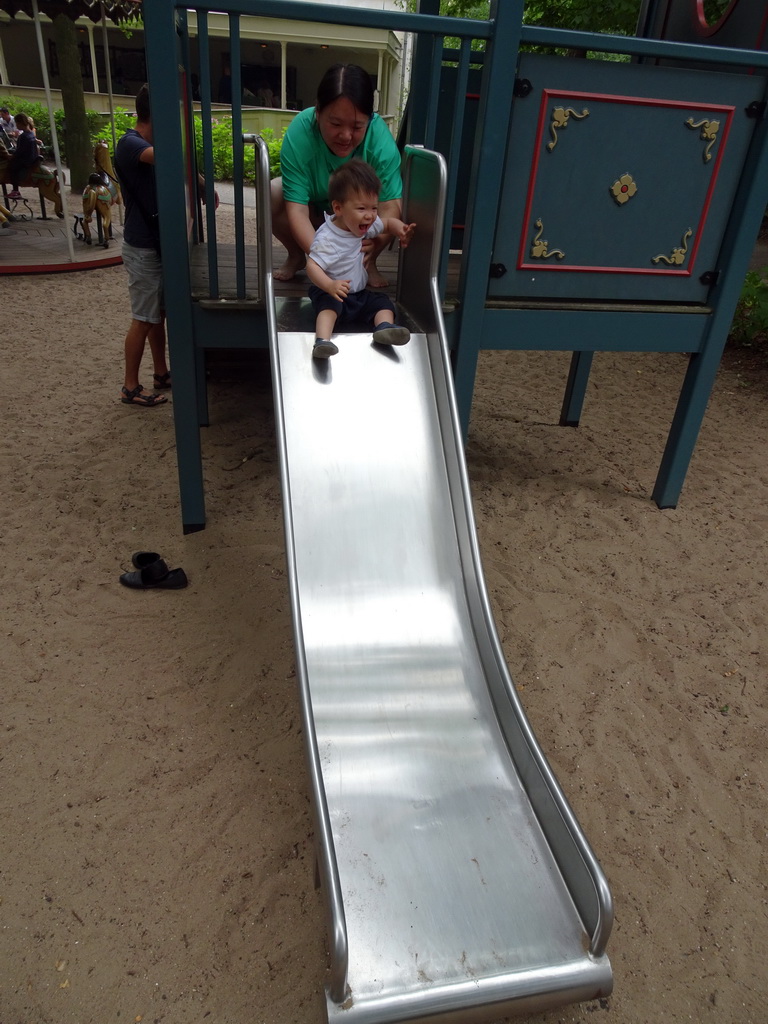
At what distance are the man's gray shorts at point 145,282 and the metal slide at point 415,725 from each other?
1.88 meters

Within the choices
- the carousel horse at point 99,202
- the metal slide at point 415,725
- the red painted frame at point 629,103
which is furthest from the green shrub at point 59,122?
the metal slide at point 415,725

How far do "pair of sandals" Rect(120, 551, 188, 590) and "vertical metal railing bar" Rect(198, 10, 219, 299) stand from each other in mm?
1164

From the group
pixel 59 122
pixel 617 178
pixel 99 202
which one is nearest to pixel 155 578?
pixel 617 178

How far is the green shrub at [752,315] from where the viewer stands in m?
6.67

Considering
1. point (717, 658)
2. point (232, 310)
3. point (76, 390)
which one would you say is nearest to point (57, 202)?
point (76, 390)

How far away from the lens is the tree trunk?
11.4 meters

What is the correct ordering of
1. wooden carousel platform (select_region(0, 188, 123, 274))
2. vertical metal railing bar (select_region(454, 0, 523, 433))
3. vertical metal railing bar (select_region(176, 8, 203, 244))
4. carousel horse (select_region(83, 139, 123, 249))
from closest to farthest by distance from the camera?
vertical metal railing bar (select_region(454, 0, 523, 433)) → vertical metal railing bar (select_region(176, 8, 203, 244)) → wooden carousel platform (select_region(0, 188, 123, 274)) → carousel horse (select_region(83, 139, 123, 249))

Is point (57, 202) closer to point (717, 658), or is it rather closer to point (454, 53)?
point (454, 53)

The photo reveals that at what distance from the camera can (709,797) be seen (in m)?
2.39

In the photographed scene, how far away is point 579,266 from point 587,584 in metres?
1.51

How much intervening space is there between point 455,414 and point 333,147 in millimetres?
1349

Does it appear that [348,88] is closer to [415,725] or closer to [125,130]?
[415,725]

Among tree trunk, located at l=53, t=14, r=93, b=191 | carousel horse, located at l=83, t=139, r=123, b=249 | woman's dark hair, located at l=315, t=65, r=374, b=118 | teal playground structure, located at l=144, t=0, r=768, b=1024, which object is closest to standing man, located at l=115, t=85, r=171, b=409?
teal playground structure, located at l=144, t=0, r=768, b=1024

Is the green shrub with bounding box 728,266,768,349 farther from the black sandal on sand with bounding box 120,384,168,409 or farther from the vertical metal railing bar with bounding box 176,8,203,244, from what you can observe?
the black sandal on sand with bounding box 120,384,168,409
